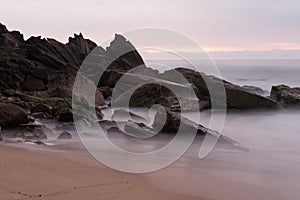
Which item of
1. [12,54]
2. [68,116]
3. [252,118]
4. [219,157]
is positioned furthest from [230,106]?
[12,54]

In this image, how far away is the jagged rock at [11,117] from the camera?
9539mm

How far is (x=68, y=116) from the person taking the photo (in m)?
11.7

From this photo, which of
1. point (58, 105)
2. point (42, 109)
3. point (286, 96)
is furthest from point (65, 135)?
point (286, 96)

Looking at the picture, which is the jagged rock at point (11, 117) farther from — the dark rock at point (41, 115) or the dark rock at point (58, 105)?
the dark rock at point (58, 105)

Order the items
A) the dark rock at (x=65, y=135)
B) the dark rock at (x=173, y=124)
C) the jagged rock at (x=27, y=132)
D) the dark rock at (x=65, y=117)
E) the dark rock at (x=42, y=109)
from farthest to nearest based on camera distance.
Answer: the dark rock at (x=42, y=109), the dark rock at (x=65, y=117), the dark rock at (x=173, y=124), the dark rock at (x=65, y=135), the jagged rock at (x=27, y=132)

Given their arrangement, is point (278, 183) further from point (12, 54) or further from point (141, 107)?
point (12, 54)

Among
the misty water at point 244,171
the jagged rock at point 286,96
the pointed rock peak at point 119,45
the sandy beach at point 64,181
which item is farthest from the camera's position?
the pointed rock peak at point 119,45

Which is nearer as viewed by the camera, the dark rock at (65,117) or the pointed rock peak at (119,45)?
the dark rock at (65,117)

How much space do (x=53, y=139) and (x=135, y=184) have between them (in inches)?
160

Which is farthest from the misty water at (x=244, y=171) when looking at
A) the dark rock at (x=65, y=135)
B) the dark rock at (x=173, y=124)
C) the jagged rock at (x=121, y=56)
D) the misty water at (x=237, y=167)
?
the jagged rock at (x=121, y=56)

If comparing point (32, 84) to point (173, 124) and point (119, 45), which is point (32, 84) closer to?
point (119, 45)

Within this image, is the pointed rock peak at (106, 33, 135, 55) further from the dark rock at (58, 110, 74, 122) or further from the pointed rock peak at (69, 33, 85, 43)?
the dark rock at (58, 110, 74, 122)

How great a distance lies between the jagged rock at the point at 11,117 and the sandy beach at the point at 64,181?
9.14 ft

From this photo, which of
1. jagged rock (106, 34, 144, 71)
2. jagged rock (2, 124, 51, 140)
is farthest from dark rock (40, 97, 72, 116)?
jagged rock (106, 34, 144, 71)
